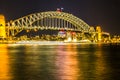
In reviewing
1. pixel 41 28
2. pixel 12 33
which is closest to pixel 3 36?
pixel 12 33

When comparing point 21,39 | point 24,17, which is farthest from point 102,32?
point 24,17

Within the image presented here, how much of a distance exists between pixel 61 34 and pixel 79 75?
139 meters

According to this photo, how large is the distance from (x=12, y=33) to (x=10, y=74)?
9490 centimetres

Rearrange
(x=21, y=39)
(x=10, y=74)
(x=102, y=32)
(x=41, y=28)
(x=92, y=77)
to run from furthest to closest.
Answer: (x=102, y=32) < (x=21, y=39) < (x=41, y=28) < (x=10, y=74) < (x=92, y=77)

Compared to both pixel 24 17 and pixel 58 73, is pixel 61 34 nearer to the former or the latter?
pixel 24 17

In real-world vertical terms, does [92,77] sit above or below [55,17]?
below

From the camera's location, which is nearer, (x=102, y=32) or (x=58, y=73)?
(x=58, y=73)

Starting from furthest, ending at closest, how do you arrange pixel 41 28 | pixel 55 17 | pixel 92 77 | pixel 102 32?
pixel 102 32, pixel 55 17, pixel 41 28, pixel 92 77

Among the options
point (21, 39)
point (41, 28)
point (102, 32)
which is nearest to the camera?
point (41, 28)

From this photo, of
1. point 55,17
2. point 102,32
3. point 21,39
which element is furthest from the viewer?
point 102,32

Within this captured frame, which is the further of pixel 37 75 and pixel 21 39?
pixel 21 39

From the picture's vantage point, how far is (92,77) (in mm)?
19219

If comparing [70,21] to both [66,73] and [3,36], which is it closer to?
[3,36]

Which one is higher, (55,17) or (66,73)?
(55,17)
